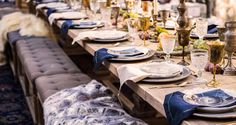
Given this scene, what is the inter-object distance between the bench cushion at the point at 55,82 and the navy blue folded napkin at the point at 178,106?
52.0 inches

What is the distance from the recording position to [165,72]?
1.80 metres

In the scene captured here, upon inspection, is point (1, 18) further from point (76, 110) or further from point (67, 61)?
point (76, 110)

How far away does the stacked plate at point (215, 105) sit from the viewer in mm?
1372

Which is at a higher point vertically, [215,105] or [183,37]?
[183,37]

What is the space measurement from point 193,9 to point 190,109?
13.5 feet

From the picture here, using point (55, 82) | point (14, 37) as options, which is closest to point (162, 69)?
point (55, 82)

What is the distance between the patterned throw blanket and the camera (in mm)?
2020

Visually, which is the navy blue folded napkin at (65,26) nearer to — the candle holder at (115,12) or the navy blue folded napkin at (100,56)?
the candle holder at (115,12)

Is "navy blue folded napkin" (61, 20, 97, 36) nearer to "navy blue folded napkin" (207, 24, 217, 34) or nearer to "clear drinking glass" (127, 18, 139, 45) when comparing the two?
"clear drinking glass" (127, 18, 139, 45)

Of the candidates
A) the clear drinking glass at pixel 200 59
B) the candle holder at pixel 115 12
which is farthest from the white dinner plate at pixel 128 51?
the candle holder at pixel 115 12

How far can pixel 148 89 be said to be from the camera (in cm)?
168

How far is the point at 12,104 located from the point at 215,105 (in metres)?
2.93

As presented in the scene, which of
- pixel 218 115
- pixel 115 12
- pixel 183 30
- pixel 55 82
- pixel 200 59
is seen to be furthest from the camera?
pixel 115 12

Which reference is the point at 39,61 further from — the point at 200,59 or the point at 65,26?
the point at 200,59
